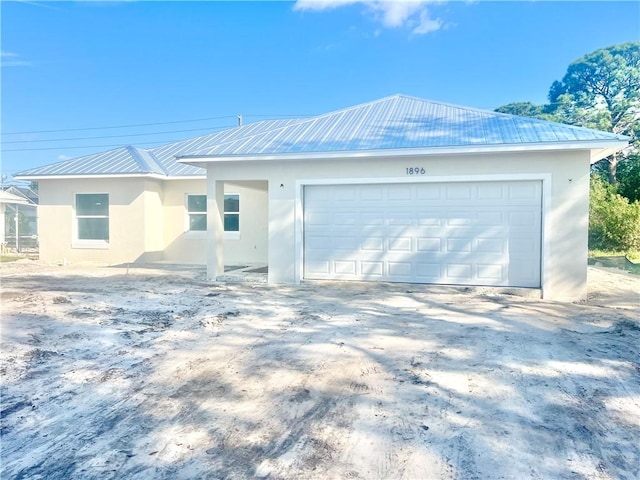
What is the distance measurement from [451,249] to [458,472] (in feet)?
24.5

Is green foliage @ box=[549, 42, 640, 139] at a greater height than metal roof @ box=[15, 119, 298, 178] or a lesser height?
greater

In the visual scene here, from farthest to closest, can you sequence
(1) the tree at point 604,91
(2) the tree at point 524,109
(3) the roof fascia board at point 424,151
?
(2) the tree at point 524,109, (1) the tree at point 604,91, (3) the roof fascia board at point 424,151

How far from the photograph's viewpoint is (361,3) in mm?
19953

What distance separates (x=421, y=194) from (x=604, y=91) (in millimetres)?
30540

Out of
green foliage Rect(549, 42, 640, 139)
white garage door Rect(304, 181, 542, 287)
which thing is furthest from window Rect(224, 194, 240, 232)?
green foliage Rect(549, 42, 640, 139)

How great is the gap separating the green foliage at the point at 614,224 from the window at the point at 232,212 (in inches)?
614

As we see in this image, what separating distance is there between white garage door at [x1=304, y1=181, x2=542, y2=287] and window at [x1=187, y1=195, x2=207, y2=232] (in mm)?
6320

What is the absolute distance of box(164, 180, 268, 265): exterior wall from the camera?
15383 millimetres

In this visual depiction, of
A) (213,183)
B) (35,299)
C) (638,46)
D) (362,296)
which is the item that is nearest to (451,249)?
(362,296)

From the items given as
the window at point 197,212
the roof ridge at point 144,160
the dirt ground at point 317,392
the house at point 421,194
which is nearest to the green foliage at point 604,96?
the house at point 421,194

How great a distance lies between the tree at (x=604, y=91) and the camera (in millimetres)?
29562

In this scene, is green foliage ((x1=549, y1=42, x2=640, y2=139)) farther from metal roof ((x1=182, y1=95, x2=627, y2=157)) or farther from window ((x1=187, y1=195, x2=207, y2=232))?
window ((x1=187, y1=195, x2=207, y2=232))

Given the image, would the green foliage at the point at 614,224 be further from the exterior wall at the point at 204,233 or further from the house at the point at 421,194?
the exterior wall at the point at 204,233

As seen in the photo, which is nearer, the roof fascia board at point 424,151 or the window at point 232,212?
the roof fascia board at point 424,151
